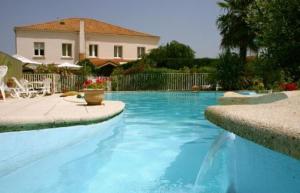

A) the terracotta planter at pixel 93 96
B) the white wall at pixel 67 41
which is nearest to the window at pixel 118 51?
the white wall at pixel 67 41

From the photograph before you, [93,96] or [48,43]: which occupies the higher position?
[48,43]

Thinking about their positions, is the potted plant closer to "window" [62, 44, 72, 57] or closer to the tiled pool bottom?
the tiled pool bottom

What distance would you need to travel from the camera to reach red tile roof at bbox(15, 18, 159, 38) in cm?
4312

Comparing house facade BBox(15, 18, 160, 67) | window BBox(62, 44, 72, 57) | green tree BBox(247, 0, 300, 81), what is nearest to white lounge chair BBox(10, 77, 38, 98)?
green tree BBox(247, 0, 300, 81)

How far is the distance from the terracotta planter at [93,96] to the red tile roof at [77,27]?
32919mm

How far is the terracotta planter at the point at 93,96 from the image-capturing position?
1179 cm

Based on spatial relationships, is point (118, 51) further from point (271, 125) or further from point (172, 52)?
point (271, 125)

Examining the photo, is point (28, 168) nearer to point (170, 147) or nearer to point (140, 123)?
point (170, 147)

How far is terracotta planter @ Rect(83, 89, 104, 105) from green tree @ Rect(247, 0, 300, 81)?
16.8 ft

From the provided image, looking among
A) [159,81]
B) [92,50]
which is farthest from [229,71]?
[92,50]

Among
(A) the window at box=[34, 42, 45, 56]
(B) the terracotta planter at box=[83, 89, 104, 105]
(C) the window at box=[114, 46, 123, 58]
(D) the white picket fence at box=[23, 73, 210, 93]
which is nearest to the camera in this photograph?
(B) the terracotta planter at box=[83, 89, 104, 105]

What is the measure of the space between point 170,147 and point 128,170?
7.08 feet

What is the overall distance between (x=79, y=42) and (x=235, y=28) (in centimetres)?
1980

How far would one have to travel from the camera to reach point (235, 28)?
30469 mm
